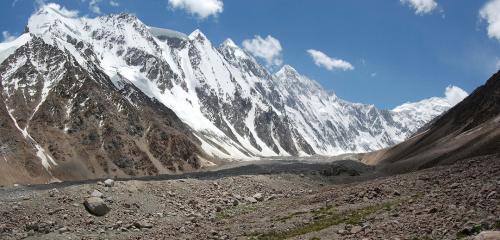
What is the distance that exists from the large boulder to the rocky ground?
0.07 m

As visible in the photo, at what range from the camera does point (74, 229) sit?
36.6 m

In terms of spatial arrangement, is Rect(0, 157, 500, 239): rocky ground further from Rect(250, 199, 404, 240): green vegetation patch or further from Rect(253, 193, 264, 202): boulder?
Rect(253, 193, 264, 202): boulder

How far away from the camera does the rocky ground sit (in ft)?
88.3

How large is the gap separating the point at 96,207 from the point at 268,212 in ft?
40.9

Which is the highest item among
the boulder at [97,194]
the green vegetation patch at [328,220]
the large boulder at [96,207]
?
the boulder at [97,194]

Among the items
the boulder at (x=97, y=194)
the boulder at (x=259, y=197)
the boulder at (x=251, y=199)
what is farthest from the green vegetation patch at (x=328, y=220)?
the boulder at (x=259, y=197)

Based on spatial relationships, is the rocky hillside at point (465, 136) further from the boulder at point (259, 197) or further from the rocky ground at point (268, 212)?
the rocky ground at point (268, 212)

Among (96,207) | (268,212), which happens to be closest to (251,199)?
(268,212)

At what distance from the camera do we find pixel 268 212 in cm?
4250

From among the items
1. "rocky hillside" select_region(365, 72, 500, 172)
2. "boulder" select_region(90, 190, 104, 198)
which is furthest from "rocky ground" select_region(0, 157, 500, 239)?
"rocky hillside" select_region(365, 72, 500, 172)

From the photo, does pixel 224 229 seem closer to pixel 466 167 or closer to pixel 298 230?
pixel 298 230

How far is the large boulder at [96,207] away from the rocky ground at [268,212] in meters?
0.07

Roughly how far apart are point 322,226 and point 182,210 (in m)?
15.6

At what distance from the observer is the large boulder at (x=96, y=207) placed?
39656 millimetres
